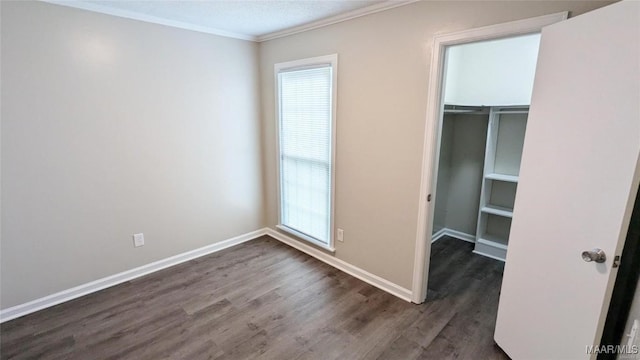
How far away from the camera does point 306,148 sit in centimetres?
327

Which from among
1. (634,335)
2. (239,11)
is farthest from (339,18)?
(634,335)

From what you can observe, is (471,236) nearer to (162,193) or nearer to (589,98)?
(589,98)

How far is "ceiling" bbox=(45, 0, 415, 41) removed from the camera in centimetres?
231

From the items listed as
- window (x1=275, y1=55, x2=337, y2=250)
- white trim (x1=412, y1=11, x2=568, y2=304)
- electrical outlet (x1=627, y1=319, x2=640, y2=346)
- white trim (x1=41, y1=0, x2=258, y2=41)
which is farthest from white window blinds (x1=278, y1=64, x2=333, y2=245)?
electrical outlet (x1=627, y1=319, x2=640, y2=346)

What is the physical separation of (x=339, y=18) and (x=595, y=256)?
2423mm

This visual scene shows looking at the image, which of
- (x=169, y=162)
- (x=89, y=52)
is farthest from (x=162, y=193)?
(x=89, y=52)

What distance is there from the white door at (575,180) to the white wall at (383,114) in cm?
52

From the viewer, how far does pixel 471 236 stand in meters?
3.75

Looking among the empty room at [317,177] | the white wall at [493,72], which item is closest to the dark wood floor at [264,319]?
the empty room at [317,177]

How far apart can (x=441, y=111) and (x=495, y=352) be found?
5.60ft

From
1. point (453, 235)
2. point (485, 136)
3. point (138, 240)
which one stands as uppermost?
point (485, 136)

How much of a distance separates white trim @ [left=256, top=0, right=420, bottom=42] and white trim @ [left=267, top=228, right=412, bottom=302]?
90.3 inches

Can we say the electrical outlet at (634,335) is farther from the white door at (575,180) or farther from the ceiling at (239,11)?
the ceiling at (239,11)

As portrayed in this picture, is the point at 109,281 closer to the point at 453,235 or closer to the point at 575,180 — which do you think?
the point at 575,180
